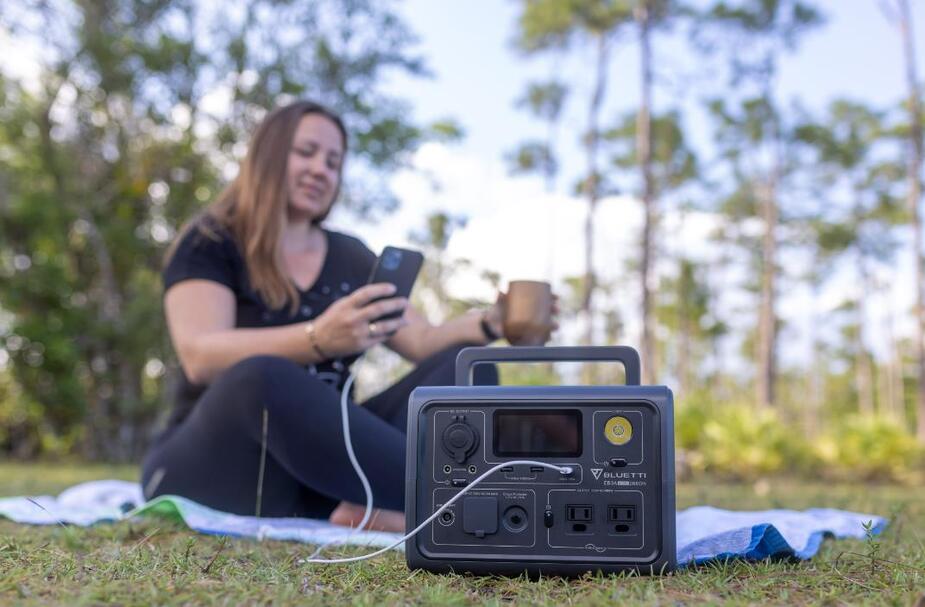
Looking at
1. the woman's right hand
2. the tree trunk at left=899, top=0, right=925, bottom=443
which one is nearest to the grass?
the woman's right hand

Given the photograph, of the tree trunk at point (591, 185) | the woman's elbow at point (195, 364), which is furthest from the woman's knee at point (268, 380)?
the tree trunk at point (591, 185)

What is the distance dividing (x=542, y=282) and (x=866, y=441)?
780 centimetres

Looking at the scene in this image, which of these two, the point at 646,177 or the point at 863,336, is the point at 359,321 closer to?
the point at 646,177

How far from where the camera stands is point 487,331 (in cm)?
203

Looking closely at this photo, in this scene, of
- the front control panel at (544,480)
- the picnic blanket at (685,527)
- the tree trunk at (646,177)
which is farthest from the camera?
the tree trunk at (646,177)

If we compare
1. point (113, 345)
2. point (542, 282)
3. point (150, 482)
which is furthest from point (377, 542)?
point (113, 345)

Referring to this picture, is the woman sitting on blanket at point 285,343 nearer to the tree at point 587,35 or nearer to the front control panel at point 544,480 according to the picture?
the front control panel at point 544,480

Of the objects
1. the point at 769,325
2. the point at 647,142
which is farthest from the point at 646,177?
the point at 769,325

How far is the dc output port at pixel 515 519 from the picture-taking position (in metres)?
1.15

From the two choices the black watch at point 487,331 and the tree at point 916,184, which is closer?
the black watch at point 487,331

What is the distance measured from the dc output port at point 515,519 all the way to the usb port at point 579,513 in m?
0.06

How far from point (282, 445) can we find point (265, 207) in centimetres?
74

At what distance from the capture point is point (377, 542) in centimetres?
154

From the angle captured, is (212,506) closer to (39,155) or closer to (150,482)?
(150,482)
